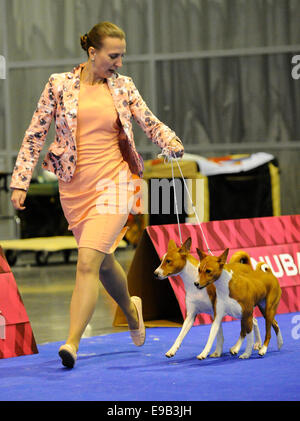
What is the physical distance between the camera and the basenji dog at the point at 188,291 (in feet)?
13.3

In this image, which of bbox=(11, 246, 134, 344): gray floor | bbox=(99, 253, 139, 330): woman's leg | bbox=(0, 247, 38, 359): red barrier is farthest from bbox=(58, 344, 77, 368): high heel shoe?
bbox=(11, 246, 134, 344): gray floor

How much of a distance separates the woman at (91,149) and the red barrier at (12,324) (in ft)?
1.90

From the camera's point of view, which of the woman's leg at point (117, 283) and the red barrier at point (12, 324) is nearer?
the woman's leg at point (117, 283)

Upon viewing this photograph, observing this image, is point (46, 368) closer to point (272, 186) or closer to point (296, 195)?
point (272, 186)

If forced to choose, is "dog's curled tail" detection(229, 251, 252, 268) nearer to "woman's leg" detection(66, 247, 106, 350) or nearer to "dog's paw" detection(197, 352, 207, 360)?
"dog's paw" detection(197, 352, 207, 360)

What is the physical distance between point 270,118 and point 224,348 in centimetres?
925

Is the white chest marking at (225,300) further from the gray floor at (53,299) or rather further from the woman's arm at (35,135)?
the gray floor at (53,299)

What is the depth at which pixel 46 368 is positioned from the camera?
3.93 m

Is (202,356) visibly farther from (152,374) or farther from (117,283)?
(117,283)

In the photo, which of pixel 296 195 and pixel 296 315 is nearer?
pixel 296 315

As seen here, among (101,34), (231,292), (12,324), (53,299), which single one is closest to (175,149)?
(101,34)

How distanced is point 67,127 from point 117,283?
2.56ft

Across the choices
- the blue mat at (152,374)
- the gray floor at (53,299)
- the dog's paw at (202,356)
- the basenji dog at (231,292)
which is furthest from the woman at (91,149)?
the gray floor at (53,299)
